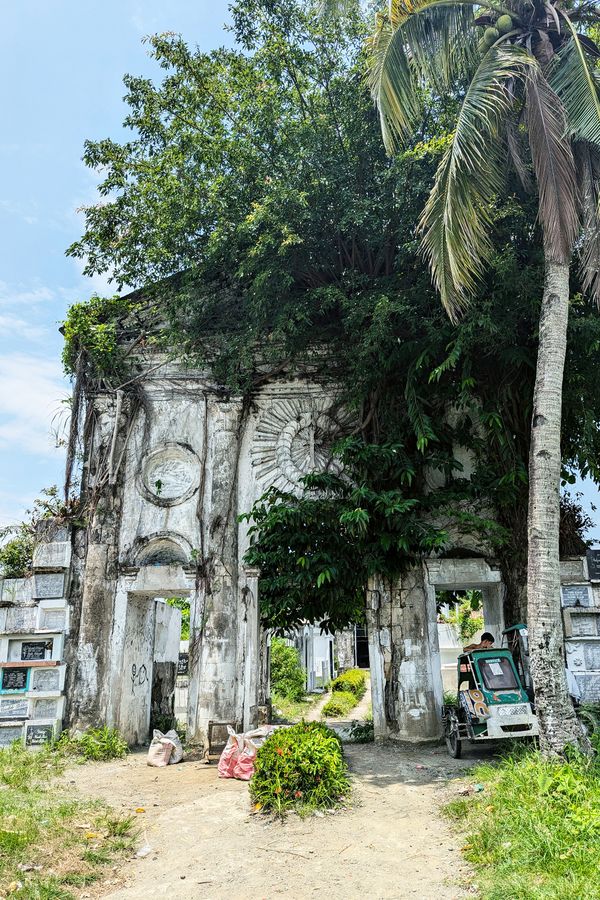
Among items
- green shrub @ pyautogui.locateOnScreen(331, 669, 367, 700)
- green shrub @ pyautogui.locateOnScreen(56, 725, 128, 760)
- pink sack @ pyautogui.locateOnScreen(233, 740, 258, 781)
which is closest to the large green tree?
pink sack @ pyautogui.locateOnScreen(233, 740, 258, 781)

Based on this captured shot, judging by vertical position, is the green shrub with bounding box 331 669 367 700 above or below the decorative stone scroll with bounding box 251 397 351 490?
below

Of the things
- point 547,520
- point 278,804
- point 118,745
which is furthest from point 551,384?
point 118,745

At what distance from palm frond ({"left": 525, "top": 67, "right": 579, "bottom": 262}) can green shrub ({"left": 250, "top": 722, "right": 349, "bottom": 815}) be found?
5992 millimetres

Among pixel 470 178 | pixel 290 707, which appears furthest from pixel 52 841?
pixel 290 707

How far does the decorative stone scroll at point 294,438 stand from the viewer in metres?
11.7

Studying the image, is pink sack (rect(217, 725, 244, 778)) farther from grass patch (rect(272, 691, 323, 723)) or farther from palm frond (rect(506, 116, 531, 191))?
palm frond (rect(506, 116, 531, 191))

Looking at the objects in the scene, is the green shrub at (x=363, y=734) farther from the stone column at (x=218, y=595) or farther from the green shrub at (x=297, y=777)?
the green shrub at (x=297, y=777)

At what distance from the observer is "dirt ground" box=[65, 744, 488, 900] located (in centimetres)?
519

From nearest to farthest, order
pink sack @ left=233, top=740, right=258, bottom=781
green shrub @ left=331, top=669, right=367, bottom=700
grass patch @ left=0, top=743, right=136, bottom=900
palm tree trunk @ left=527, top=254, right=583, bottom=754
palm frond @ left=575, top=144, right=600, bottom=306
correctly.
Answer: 1. grass patch @ left=0, top=743, right=136, bottom=900
2. palm tree trunk @ left=527, top=254, right=583, bottom=754
3. palm frond @ left=575, top=144, right=600, bottom=306
4. pink sack @ left=233, top=740, right=258, bottom=781
5. green shrub @ left=331, top=669, right=367, bottom=700

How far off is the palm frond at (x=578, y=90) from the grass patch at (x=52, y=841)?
862 cm

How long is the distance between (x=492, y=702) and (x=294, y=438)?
552cm

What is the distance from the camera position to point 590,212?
8.11m

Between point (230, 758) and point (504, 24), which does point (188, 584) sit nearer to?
point (230, 758)

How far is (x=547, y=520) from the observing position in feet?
23.7
